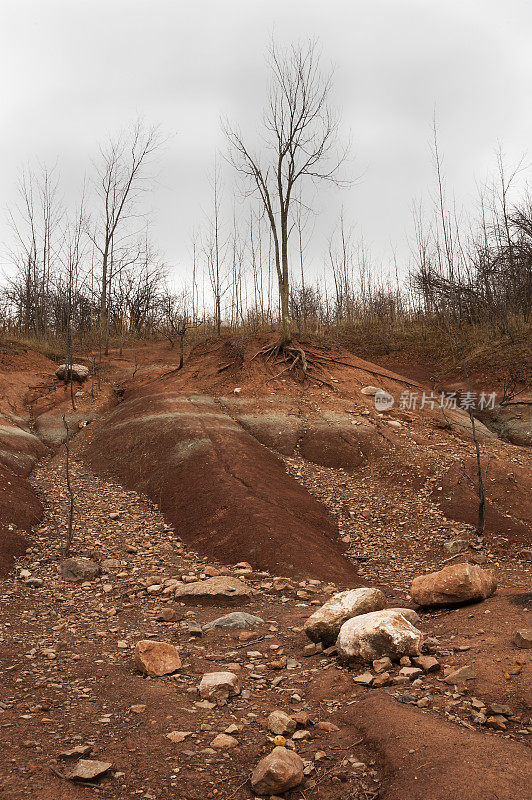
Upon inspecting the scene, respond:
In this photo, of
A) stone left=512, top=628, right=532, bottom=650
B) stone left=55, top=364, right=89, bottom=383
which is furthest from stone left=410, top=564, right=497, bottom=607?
stone left=55, top=364, right=89, bottom=383

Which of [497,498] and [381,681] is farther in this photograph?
[497,498]

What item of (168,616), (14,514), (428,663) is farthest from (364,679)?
(14,514)

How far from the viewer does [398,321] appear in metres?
22.1

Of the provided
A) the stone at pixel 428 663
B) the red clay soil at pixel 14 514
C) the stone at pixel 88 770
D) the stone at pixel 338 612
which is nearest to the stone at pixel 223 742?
the stone at pixel 88 770

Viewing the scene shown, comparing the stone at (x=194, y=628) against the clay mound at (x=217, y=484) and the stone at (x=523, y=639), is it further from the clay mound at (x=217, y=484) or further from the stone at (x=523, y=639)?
the stone at (x=523, y=639)

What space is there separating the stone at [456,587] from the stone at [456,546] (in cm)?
242

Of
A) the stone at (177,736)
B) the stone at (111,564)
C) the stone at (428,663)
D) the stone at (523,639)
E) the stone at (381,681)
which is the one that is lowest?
the stone at (111,564)

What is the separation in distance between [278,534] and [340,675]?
10.8 feet

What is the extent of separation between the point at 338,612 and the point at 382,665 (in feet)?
2.59

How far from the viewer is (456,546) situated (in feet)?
23.0

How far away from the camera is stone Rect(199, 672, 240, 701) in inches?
131

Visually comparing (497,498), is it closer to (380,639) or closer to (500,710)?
(380,639)

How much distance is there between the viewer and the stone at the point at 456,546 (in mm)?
6945

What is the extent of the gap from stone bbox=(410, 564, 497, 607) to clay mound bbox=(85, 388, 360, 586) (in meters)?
1.57
